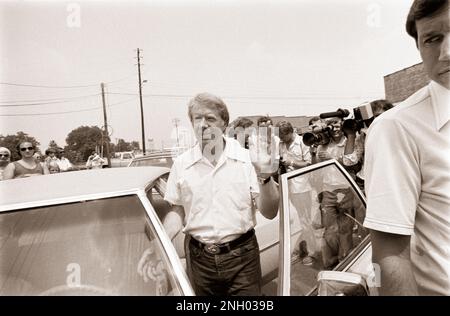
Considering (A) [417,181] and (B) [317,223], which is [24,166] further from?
(A) [417,181]

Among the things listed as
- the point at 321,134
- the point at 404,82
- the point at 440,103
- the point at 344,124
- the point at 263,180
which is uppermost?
the point at 404,82

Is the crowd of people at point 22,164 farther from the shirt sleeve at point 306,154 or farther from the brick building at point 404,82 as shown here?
the brick building at point 404,82

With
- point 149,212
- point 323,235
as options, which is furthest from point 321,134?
point 149,212

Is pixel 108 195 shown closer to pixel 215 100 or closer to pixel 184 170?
pixel 184 170

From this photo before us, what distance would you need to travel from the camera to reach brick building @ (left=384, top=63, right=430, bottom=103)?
1905cm

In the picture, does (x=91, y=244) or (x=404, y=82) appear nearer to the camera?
(x=91, y=244)

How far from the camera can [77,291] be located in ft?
4.22

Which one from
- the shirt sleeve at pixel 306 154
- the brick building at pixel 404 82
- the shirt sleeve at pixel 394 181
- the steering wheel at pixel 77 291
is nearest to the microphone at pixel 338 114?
the shirt sleeve at pixel 306 154

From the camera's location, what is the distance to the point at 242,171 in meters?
1.83

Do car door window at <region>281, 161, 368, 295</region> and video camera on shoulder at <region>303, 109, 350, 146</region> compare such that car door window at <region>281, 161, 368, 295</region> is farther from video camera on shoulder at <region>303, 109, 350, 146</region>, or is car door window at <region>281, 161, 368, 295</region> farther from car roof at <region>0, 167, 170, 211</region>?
video camera on shoulder at <region>303, 109, 350, 146</region>

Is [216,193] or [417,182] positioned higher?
[417,182]

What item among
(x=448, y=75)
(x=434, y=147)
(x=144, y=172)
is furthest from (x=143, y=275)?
(x=448, y=75)

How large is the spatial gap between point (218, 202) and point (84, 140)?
2697 centimetres

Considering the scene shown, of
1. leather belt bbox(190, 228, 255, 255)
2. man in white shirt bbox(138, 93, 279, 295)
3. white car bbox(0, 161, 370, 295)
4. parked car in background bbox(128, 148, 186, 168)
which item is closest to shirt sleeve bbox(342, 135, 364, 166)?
man in white shirt bbox(138, 93, 279, 295)
